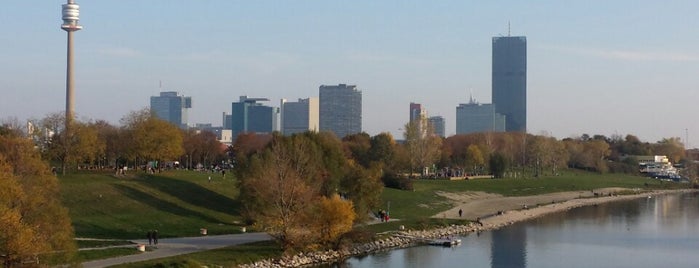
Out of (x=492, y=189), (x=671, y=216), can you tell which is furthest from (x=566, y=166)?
(x=671, y=216)

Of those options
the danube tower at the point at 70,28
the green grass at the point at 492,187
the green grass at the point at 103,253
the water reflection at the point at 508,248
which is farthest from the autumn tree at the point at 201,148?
the green grass at the point at 103,253

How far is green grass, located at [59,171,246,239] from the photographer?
180ft

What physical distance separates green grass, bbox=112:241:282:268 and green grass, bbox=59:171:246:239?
7.16m

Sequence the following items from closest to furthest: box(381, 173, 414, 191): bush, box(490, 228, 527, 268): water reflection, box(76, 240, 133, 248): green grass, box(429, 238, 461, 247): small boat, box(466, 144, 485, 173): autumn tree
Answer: box(76, 240, 133, 248): green grass < box(490, 228, 527, 268): water reflection < box(429, 238, 461, 247): small boat < box(381, 173, 414, 191): bush < box(466, 144, 485, 173): autumn tree

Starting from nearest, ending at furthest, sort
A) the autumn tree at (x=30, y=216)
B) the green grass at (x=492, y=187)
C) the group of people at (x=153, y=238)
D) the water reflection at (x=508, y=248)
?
the autumn tree at (x=30, y=216) → the group of people at (x=153, y=238) → the water reflection at (x=508, y=248) → the green grass at (x=492, y=187)

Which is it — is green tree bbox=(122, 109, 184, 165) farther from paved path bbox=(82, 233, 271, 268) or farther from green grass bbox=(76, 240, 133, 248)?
green grass bbox=(76, 240, 133, 248)

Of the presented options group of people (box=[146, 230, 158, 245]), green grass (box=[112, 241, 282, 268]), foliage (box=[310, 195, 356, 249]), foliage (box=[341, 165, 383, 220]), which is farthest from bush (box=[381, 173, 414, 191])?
group of people (box=[146, 230, 158, 245])

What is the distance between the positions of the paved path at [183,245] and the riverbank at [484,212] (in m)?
4.03

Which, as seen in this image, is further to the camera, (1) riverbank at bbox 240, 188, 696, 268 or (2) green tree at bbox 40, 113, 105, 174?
(2) green tree at bbox 40, 113, 105, 174

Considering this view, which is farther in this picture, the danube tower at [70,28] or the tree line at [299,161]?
the danube tower at [70,28]

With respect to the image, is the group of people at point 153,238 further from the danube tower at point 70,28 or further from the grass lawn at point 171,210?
the danube tower at point 70,28

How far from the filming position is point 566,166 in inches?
6575

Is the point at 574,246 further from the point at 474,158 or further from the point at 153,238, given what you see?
the point at 474,158

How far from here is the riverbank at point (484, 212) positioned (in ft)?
169
